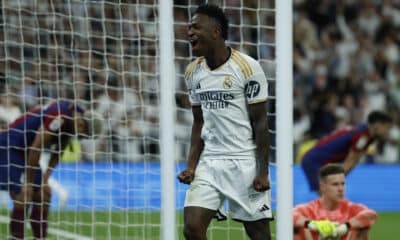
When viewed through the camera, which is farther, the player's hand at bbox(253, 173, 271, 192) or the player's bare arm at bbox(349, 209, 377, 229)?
the player's bare arm at bbox(349, 209, 377, 229)

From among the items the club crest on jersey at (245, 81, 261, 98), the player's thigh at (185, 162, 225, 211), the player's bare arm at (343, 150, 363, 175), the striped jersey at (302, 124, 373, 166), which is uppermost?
the club crest on jersey at (245, 81, 261, 98)

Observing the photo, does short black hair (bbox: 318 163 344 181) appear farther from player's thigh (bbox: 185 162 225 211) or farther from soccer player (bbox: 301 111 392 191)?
soccer player (bbox: 301 111 392 191)

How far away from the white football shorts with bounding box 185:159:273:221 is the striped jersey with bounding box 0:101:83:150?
2.87 metres

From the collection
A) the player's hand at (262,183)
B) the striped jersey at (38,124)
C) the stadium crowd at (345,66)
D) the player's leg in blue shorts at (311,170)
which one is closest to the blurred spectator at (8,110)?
the striped jersey at (38,124)

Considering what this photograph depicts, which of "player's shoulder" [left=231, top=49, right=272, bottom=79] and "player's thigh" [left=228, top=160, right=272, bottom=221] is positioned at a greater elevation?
"player's shoulder" [left=231, top=49, right=272, bottom=79]

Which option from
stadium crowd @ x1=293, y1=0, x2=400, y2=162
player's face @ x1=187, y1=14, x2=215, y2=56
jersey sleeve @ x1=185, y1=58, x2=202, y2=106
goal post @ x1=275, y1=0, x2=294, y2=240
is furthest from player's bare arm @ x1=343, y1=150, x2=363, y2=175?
stadium crowd @ x1=293, y1=0, x2=400, y2=162

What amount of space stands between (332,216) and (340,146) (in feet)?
11.9

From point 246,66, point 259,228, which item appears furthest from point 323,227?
point 246,66

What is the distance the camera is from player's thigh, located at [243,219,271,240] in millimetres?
7582

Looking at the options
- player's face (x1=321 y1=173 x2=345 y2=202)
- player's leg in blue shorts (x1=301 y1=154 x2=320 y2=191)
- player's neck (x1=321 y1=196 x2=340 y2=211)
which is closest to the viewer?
player's face (x1=321 y1=173 x2=345 y2=202)

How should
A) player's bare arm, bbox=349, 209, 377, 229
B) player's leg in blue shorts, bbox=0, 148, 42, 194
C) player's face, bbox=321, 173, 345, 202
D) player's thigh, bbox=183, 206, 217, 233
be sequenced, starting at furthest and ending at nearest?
player's leg in blue shorts, bbox=0, 148, 42, 194
player's face, bbox=321, 173, 345, 202
player's bare arm, bbox=349, 209, 377, 229
player's thigh, bbox=183, 206, 217, 233

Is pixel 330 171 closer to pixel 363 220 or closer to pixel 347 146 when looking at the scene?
pixel 363 220

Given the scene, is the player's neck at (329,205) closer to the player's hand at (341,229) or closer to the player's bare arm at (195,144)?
the player's hand at (341,229)

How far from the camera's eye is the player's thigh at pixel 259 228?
7582 millimetres
